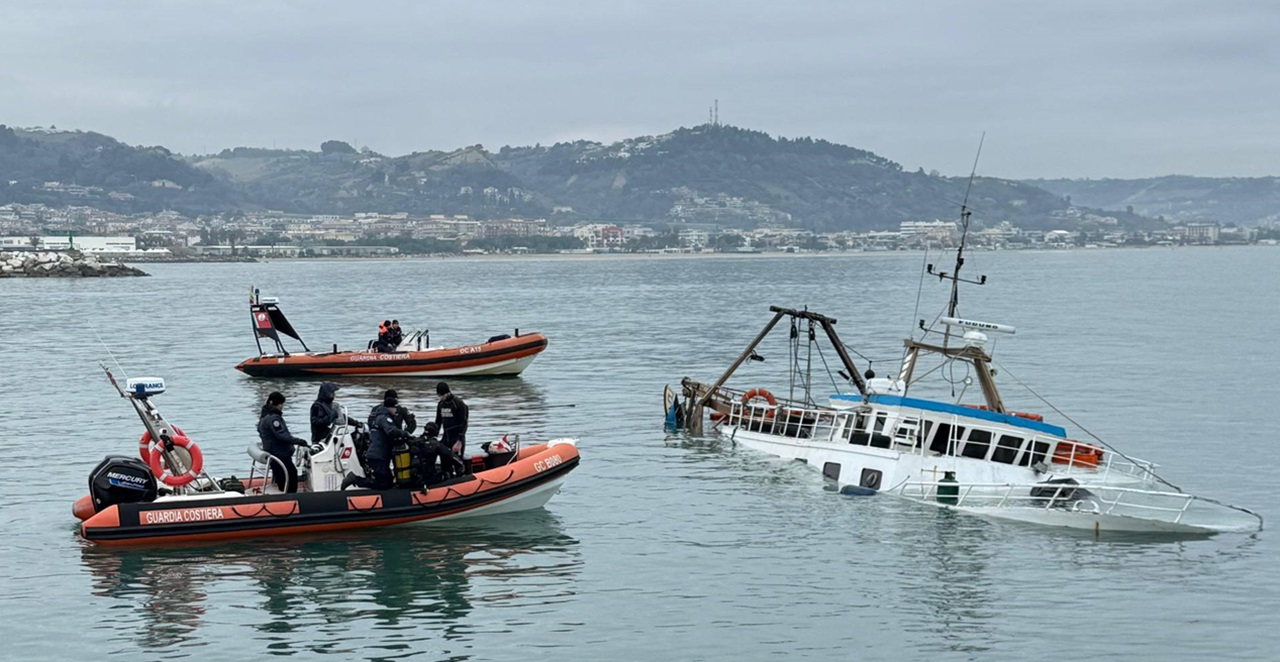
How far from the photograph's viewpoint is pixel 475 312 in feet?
333

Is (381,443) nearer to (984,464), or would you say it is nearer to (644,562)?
(644,562)

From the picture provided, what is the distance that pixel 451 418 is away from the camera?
84.0 feet

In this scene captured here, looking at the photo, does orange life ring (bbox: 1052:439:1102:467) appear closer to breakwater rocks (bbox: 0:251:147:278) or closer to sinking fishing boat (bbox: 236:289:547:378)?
sinking fishing boat (bbox: 236:289:547:378)

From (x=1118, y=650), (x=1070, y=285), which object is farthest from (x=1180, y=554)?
(x=1070, y=285)

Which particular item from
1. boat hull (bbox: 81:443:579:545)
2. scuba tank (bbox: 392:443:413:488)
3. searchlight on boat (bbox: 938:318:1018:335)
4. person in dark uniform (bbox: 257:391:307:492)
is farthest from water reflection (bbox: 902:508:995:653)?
person in dark uniform (bbox: 257:391:307:492)

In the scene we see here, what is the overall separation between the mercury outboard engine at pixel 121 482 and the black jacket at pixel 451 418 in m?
5.14

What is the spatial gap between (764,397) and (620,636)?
17.6 metres

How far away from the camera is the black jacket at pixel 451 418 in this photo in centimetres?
2548

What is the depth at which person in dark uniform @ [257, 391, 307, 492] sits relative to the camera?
2436cm

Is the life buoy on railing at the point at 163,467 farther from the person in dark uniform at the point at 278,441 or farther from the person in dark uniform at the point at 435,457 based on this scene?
the person in dark uniform at the point at 435,457

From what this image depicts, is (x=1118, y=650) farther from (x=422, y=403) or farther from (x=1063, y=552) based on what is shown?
(x=422, y=403)

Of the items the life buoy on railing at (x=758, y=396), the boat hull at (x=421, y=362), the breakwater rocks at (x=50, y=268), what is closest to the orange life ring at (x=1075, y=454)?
the life buoy on railing at (x=758, y=396)

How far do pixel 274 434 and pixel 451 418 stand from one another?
10.4 feet

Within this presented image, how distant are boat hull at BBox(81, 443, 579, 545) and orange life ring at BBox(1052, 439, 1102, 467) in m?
10.6
